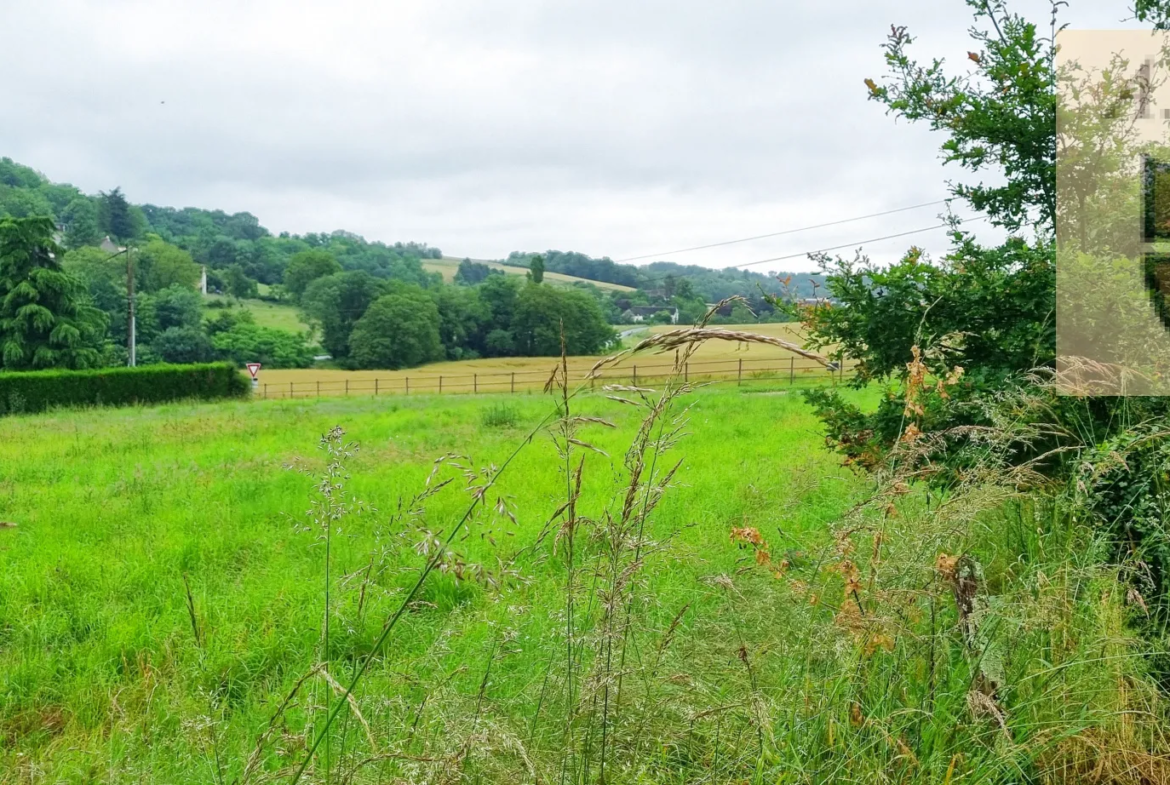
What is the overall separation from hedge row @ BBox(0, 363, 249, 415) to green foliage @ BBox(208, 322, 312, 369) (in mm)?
11642

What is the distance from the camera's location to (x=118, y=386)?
95.7ft

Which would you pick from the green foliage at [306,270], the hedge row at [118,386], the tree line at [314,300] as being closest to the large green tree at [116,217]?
the tree line at [314,300]

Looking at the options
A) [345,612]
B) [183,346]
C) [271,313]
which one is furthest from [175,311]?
[345,612]

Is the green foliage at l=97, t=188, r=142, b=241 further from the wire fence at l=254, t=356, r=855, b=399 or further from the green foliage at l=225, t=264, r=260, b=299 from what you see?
the wire fence at l=254, t=356, r=855, b=399

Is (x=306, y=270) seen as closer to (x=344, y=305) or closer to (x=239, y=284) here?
(x=239, y=284)

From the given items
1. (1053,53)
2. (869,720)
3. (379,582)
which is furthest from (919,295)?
(379,582)

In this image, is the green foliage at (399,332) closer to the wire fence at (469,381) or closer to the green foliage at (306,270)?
the wire fence at (469,381)

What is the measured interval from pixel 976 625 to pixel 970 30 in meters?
4.35

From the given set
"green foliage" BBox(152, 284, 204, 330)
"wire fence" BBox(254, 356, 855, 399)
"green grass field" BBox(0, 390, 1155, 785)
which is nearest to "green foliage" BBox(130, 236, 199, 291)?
"green foliage" BBox(152, 284, 204, 330)

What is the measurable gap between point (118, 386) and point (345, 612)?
99.3ft

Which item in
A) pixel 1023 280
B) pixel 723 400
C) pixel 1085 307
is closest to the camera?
pixel 1085 307

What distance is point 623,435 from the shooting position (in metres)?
12.3

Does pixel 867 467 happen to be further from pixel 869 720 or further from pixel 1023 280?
pixel 869 720

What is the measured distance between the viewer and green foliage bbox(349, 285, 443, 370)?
103 ft
